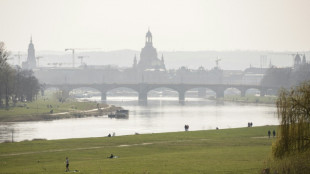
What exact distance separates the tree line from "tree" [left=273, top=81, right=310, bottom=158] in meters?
75.4

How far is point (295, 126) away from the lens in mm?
36125

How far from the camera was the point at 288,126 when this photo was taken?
36.3 metres

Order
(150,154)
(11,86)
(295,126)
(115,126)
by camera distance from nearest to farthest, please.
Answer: (295,126)
(150,154)
(115,126)
(11,86)

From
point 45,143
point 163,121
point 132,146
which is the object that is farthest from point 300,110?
point 163,121

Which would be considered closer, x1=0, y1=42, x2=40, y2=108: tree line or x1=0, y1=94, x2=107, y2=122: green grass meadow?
x1=0, y1=94, x2=107, y2=122: green grass meadow

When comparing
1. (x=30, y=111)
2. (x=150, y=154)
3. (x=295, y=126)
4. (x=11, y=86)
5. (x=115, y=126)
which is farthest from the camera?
(x=11, y=86)

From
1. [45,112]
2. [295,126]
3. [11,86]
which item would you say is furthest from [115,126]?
[295,126]

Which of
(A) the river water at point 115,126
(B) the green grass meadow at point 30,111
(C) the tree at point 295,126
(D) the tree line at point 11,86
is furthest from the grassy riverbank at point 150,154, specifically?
(D) the tree line at point 11,86

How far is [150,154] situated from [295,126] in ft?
53.2

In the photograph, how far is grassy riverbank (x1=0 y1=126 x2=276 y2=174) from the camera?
Result: 4128 cm

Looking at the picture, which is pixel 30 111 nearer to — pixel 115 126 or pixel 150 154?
pixel 115 126

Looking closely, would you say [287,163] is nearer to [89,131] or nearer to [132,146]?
[132,146]

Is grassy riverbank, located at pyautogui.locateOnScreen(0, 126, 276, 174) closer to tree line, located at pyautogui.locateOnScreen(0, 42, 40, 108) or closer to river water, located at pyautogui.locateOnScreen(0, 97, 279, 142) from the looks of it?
river water, located at pyautogui.locateOnScreen(0, 97, 279, 142)

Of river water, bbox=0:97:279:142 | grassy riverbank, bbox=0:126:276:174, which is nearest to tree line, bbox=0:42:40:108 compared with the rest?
river water, bbox=0:97:279:142
